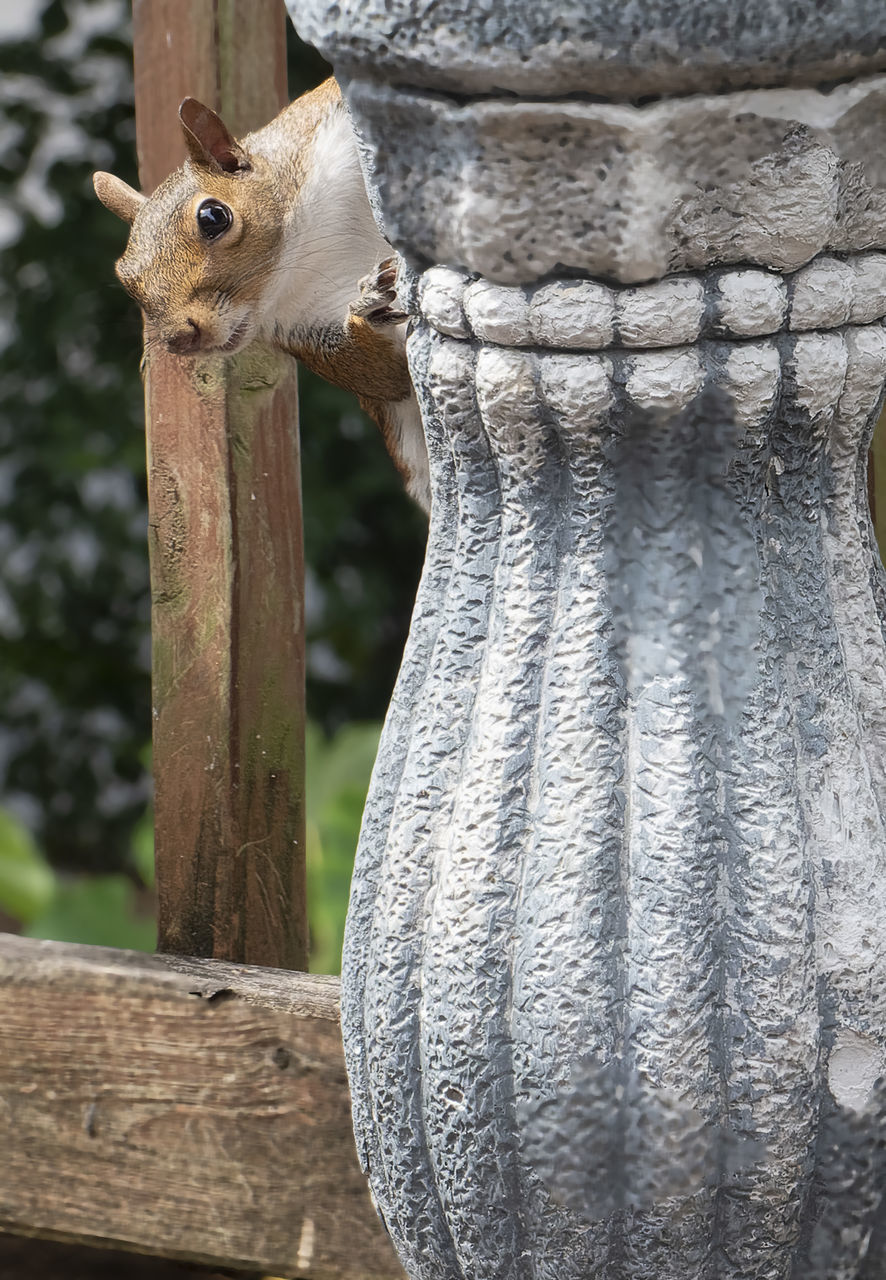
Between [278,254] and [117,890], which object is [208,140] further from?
[117,890]

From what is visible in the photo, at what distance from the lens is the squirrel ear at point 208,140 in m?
0.94

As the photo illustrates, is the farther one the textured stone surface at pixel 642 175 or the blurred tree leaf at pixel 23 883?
the blurred tree leaf at pixel 23 883

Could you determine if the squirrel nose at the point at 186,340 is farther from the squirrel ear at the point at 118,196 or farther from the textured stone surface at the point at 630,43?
the textured stone surface at the point at 630,43

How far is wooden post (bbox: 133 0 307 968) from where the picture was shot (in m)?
1.18

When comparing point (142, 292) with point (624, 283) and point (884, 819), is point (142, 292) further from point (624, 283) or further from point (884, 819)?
point (884, 819)

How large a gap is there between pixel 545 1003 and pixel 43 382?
6.65ft

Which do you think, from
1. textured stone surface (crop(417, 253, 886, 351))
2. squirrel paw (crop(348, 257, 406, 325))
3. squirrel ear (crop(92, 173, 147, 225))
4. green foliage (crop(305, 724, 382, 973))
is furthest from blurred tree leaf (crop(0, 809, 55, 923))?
textured stone surface (crop(417, 253, 886, 351))

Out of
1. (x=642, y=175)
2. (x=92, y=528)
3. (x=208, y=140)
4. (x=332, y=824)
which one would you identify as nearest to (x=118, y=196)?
(x=208, y=140)

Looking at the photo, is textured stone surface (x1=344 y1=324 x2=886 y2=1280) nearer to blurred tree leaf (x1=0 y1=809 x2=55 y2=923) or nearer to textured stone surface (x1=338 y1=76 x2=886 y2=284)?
textured stone surface (x1=338 y1=76 x2=886 y2=284)

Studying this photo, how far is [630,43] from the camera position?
0.61 metres

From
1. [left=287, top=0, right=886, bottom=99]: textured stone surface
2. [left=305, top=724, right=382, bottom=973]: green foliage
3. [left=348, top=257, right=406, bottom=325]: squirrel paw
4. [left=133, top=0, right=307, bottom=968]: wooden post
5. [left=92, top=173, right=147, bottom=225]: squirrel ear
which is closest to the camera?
[left=287, top=0, right=886, bottom=99]: textured stone surface

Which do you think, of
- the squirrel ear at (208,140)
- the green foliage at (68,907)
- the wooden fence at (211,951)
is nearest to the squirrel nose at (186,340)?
the squirrel ear at (208,140)

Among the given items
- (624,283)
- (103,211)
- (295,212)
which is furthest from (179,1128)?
(103,211)

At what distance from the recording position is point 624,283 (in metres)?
→ 0.68
